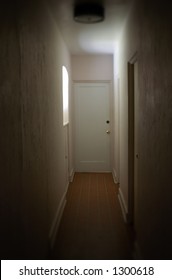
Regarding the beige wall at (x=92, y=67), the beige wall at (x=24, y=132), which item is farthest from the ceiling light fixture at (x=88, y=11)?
the beige wall at (x=92, y=67)

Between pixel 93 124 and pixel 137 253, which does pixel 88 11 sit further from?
pixel 93 124

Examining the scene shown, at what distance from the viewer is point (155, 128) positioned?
2191mm

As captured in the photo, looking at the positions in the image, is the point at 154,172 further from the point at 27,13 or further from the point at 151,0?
the point at 27,13

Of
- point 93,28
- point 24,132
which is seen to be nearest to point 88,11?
point 93,28

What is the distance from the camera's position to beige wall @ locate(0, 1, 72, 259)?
1.61 m

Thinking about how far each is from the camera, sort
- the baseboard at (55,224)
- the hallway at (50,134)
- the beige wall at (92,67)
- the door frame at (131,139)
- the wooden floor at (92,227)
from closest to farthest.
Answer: the hallway at (50,134), the wooden floor at (92,227), the baseboard at (55,224), the door frame at (131,139), the beige wall at (92,67)

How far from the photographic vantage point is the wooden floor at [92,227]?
125 inches

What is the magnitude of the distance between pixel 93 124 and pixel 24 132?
496cm

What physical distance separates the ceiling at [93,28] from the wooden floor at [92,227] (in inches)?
99.3

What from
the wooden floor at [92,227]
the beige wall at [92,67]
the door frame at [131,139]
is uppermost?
the beige wall at [92,67]

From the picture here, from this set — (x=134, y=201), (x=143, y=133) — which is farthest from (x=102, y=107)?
(x=143, y=133)

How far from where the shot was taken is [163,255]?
1961 millimetres

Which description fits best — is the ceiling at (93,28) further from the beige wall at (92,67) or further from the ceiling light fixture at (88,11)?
the beige wall at (92,67)

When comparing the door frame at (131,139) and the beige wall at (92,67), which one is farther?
the beige wall at (92,67)
